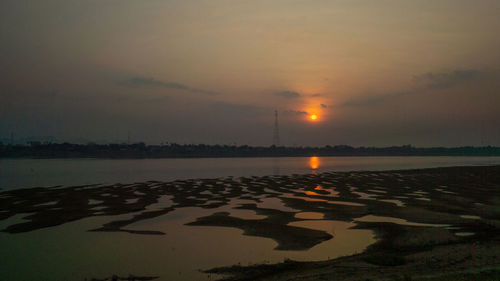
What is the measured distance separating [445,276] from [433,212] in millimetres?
16680

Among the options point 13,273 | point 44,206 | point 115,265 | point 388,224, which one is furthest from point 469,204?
point 44,206

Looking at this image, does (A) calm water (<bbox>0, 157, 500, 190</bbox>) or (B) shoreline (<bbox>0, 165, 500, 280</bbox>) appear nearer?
(B) shoreline (<bbox>0, 165, 500, 280</bbox>)

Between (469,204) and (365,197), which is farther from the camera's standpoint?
(365,197)

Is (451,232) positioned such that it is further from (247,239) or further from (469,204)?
(469,204)

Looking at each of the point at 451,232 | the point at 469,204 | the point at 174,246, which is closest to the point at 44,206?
the point at 174,246

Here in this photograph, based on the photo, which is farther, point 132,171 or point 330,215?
point 132,171

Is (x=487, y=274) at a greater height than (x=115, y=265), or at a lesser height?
greater

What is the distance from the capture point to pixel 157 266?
1434 cm

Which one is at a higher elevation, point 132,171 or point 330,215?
point 132,171

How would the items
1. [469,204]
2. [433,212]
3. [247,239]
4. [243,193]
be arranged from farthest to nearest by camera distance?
[243,193] → [469,204] → [433,212] → [247,239]

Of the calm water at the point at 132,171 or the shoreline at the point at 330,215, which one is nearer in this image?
the shoreline at the point at 330,215

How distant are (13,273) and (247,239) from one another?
9845 mm

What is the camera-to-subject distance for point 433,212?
25562 millimetres

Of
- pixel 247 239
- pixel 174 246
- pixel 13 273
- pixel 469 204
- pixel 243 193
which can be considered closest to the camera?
pixel 13 273
